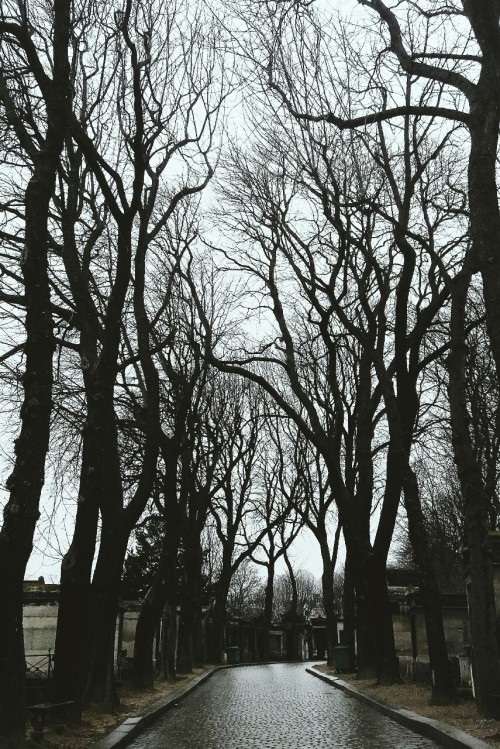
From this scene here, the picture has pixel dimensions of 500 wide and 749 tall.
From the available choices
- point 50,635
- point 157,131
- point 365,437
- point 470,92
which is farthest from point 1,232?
point 50,635

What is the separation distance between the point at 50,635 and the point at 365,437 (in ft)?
32.2

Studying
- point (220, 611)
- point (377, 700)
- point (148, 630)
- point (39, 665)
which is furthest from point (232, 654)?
point (377, 700)

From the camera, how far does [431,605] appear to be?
508 inches

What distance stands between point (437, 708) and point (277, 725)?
2258mm

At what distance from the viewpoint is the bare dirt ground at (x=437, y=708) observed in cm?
908

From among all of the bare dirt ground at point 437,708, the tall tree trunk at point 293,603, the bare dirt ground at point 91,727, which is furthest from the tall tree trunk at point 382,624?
the tall tree trunk at point 293,603

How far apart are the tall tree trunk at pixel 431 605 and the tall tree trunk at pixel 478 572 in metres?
1.65

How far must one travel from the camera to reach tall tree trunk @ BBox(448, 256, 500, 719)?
10.2 metres

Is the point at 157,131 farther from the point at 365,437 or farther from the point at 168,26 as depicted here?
the point at 365,437

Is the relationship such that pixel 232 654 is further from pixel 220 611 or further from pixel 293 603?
pixel 293 603

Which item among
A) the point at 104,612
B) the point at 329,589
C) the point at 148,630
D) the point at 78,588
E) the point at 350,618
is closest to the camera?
the point at 78,588

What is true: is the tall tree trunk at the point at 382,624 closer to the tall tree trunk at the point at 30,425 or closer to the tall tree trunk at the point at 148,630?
the tall tree trunk at the point at 148,630

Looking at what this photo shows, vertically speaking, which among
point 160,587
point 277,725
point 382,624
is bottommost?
point 277,725

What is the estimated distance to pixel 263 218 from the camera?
60.1 feet
